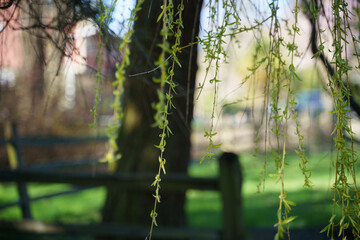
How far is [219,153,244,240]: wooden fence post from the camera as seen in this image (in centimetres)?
263

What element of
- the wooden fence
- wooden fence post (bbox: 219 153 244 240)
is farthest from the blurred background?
the wooden fence

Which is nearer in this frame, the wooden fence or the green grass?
the wooden fence

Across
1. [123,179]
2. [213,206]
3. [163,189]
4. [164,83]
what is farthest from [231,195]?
[213,206]

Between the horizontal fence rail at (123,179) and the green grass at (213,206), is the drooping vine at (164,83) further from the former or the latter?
the green grass at (213,206)

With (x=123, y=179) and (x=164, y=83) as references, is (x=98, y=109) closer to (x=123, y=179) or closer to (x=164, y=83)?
(x=123, y=179)

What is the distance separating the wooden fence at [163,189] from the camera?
8.71 ft

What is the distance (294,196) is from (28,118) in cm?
Result: 689

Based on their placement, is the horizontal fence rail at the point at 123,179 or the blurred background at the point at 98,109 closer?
the blurred background at the point at 98,109

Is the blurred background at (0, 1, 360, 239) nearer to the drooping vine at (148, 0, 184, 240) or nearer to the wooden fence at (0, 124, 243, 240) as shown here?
the drooping vine at (148, 0, 184, 240)

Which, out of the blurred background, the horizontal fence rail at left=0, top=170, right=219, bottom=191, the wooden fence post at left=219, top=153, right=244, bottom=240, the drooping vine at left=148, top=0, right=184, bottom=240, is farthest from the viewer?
the horizontal fence rail at left=0, top=170, right=219, bottom=191

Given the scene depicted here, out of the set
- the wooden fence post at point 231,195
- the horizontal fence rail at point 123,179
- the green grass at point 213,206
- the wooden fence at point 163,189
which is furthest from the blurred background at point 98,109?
the horizontal fence rail at point 123,179

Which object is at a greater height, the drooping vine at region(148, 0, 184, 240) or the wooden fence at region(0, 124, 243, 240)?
the drooping vine at region(148, 0, 184, 240)

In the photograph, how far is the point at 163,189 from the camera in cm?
293

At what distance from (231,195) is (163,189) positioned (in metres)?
0.59
